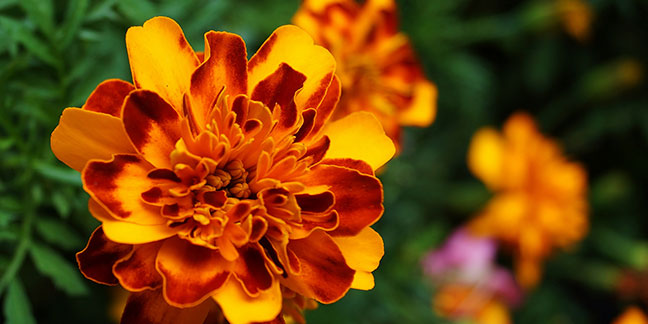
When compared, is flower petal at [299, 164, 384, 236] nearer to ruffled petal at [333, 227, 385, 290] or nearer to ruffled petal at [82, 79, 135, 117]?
ruffled petal at [333, 227, 385, 290]

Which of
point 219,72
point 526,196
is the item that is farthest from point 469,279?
point 219,72

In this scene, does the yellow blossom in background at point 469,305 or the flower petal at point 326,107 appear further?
the yellow blossom in background at point 469,305

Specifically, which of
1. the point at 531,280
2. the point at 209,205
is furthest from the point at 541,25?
the point at 209,205

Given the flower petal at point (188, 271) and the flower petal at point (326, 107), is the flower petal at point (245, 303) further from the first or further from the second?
the flower petal at point (326, 107)

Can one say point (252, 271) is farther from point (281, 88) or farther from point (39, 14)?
point (39, 14)

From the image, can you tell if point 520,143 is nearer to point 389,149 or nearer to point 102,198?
point 389,149

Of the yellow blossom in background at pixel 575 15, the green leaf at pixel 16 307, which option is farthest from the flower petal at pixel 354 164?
the yellow blossom in background at pixel 575 15

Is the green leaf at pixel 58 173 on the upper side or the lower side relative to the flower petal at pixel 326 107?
lower
